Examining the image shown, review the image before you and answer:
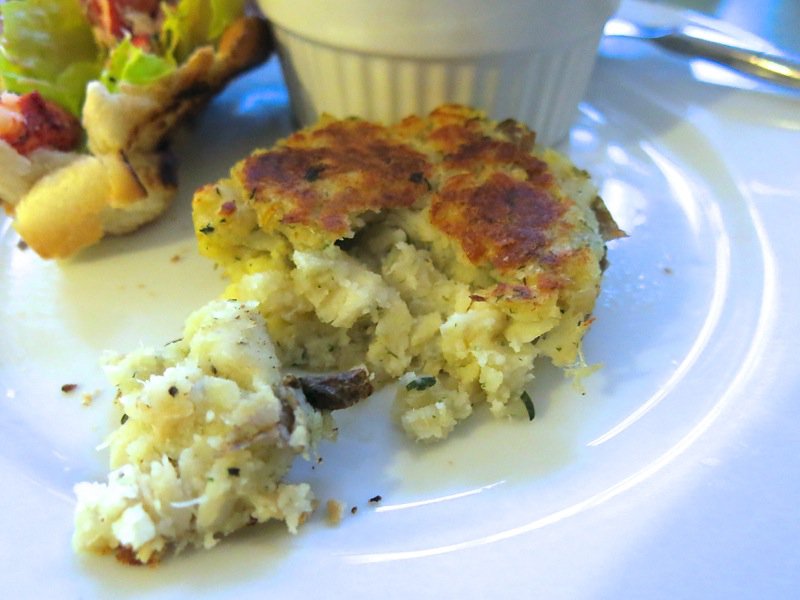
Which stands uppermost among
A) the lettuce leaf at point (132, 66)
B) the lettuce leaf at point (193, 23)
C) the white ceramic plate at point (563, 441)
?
the lettuce leaf at point (193, 23)

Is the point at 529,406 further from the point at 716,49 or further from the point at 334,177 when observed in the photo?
the point at 716,49

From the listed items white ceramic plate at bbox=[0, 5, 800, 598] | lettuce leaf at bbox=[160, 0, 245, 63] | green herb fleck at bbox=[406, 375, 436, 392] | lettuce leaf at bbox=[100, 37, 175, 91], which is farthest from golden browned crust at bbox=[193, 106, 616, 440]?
lettuce leaf at bbox=[160, 0, 245, 63]

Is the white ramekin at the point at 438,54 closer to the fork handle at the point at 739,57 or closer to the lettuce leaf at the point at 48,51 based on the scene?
the fork handle at the point at 739,57

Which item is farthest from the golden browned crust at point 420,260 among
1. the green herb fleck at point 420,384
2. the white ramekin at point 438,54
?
the white ramekin at point 438,54

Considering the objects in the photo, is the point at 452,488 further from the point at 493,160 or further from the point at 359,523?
the point at 493,160

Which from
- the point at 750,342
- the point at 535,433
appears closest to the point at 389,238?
the point at 535,433

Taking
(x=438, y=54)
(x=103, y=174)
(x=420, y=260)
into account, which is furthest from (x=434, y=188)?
(x=103, y=174)
